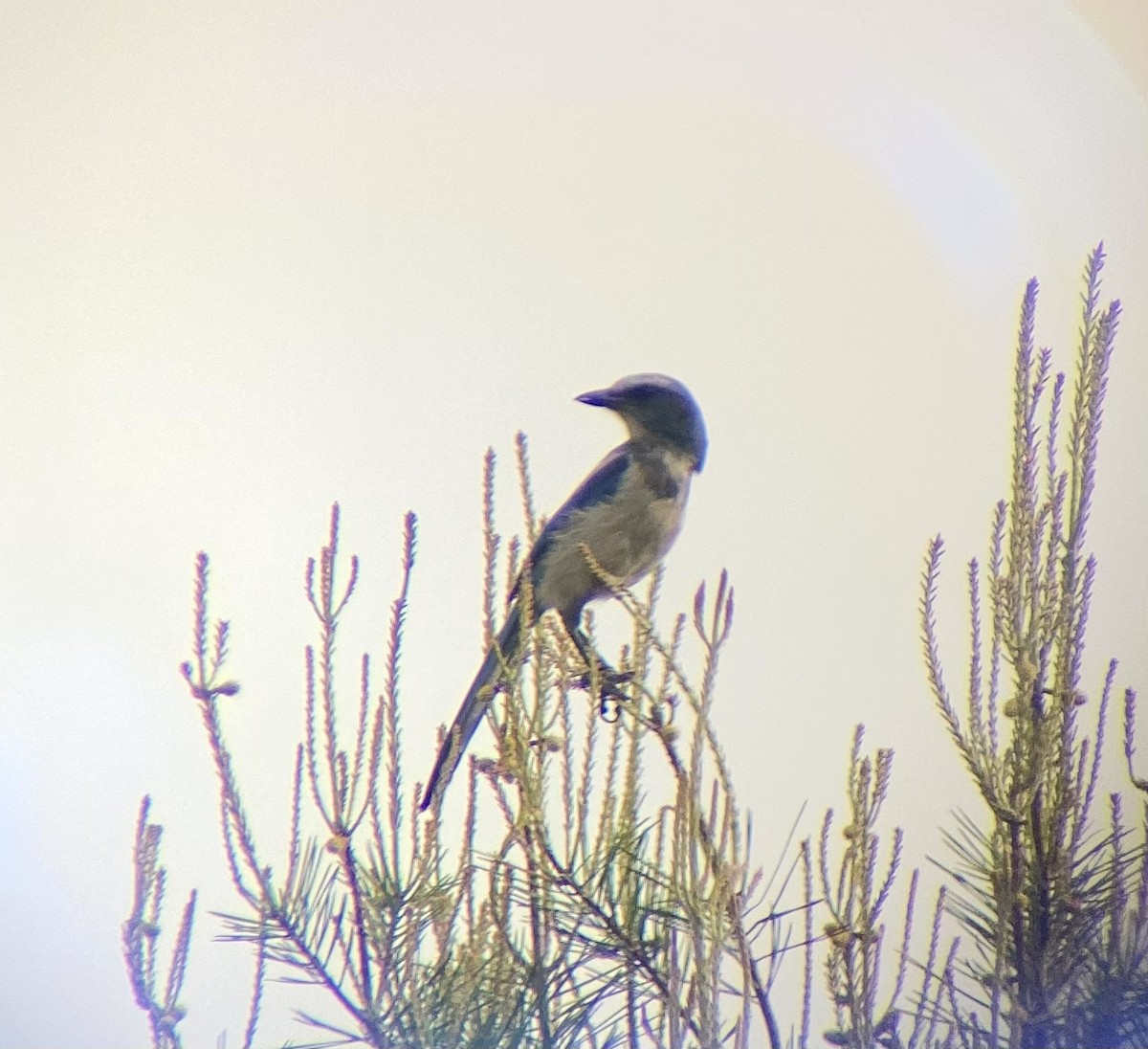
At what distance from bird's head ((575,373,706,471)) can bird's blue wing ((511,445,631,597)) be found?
1.5 inches

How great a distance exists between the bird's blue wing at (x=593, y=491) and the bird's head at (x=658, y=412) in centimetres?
4

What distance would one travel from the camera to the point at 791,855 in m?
1.39

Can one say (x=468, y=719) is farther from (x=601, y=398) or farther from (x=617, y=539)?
(x=601, y=398)

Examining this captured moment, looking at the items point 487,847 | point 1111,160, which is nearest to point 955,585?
point 1111,160

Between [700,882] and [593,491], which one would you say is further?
[593,491]

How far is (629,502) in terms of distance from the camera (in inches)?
45.9

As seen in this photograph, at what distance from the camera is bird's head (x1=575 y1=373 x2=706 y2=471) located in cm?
121

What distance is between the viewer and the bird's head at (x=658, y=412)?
121 centimetres

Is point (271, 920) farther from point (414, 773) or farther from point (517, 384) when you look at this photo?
point (517, 384)

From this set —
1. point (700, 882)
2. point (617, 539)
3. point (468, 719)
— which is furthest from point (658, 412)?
point (700, 882)

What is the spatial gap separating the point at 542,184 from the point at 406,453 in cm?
41

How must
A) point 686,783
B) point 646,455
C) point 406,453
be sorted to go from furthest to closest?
point 406,453 < point 646,455 < point 686,783

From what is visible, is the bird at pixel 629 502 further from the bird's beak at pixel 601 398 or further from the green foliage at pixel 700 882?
the green foliage at pixel 700 882

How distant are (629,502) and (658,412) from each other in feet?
0.40
